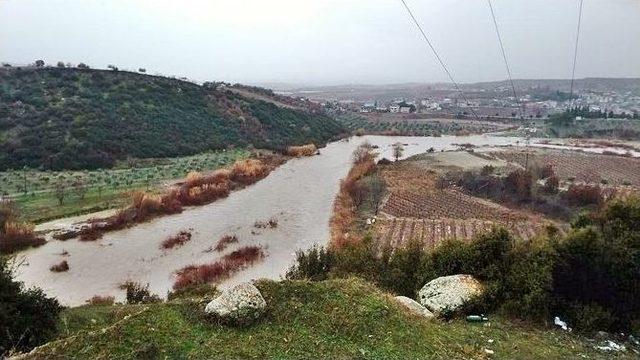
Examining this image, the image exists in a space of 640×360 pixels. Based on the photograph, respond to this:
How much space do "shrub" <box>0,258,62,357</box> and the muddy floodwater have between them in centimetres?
1025

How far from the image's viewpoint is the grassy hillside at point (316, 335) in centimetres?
908

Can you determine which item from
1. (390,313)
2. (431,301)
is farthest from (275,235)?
(390,313)

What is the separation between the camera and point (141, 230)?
1341 inches

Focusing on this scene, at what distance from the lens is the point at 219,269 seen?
2692 centimetres

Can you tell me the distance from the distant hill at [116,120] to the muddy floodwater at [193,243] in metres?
14.4

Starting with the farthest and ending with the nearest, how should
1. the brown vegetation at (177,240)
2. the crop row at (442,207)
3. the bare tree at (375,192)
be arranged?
the bare tree at (375,192)
the crop row at (442,207)
the brown vegetation at (177,240)

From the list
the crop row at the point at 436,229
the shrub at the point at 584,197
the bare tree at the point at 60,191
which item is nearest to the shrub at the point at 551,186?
the shrub at the point at 584,197

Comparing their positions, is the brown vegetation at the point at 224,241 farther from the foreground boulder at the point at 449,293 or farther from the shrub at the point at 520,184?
the shrub at the point at 520,184

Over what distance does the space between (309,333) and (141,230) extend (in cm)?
2657

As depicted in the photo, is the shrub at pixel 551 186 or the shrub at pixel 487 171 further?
the shrub at pixel 487 171

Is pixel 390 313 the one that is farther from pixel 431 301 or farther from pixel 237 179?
pixel 237 179

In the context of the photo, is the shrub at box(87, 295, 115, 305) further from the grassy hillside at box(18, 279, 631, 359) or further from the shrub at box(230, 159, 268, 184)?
the shrub at box(230, 159, 268, 184)

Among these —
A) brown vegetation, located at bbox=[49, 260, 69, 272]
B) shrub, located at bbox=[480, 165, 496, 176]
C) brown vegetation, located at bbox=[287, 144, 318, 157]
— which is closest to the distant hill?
brown vegetation, located at bbox=[287, 144, 318, 157]

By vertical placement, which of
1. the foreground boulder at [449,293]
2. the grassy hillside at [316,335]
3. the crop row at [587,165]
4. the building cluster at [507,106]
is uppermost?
the grassy hillside at [316,335]
